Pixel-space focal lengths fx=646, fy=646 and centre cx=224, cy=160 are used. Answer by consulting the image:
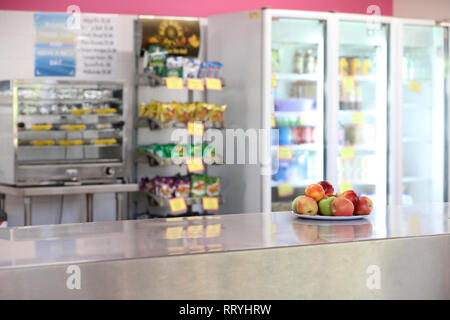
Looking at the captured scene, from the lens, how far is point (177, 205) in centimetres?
523

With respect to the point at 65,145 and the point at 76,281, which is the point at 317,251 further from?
the point at 65,145

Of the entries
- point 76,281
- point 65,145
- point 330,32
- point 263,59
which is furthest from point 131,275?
point 330,32

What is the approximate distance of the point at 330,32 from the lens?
5.75 m

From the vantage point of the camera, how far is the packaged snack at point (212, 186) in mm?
5387

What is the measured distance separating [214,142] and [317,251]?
362 centimetres

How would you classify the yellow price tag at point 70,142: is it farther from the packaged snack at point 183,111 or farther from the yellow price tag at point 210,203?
the yellow price tag at point 210,203

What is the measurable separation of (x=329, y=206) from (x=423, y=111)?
4264mm

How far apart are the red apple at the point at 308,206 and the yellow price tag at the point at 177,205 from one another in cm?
258

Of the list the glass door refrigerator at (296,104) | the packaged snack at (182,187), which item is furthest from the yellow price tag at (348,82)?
the packaged snack at (182,187)

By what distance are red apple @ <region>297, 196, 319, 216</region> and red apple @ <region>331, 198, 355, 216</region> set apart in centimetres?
8

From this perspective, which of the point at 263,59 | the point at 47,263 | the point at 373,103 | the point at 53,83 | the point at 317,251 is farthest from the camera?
the point at 373,103

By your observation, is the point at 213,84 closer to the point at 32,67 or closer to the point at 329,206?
the point at 32,67

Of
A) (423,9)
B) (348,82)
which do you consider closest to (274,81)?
(348,82)

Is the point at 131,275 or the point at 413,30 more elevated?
the point at 413,30
